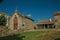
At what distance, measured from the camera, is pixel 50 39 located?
3422cm

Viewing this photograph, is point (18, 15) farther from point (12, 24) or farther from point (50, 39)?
point (50, 39)

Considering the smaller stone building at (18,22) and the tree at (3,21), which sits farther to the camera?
the smaller stone building at (18,22)

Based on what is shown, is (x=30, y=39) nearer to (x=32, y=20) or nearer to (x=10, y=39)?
(x=10, y=39)

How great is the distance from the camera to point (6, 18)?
71125mm

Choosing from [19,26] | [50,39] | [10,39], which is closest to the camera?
[50,39]

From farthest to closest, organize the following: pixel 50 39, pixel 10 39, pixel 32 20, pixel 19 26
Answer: pixel 32 20
pixel 19 26
pixel 10 39
pixel 50 39

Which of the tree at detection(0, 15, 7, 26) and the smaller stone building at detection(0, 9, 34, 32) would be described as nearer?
the tree at detection(0, 15, 7, 26)

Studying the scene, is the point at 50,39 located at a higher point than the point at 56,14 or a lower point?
lower

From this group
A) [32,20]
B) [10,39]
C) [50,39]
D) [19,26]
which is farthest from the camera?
[32,20]

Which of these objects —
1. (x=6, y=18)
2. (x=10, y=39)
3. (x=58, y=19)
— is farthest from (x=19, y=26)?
(x=10, y=39)

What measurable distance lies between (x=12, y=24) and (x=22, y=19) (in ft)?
15.1

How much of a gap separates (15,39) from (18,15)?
32.5 meters

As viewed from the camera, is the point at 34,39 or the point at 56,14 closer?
the point at 34,39

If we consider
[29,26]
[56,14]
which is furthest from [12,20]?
[56,14]
